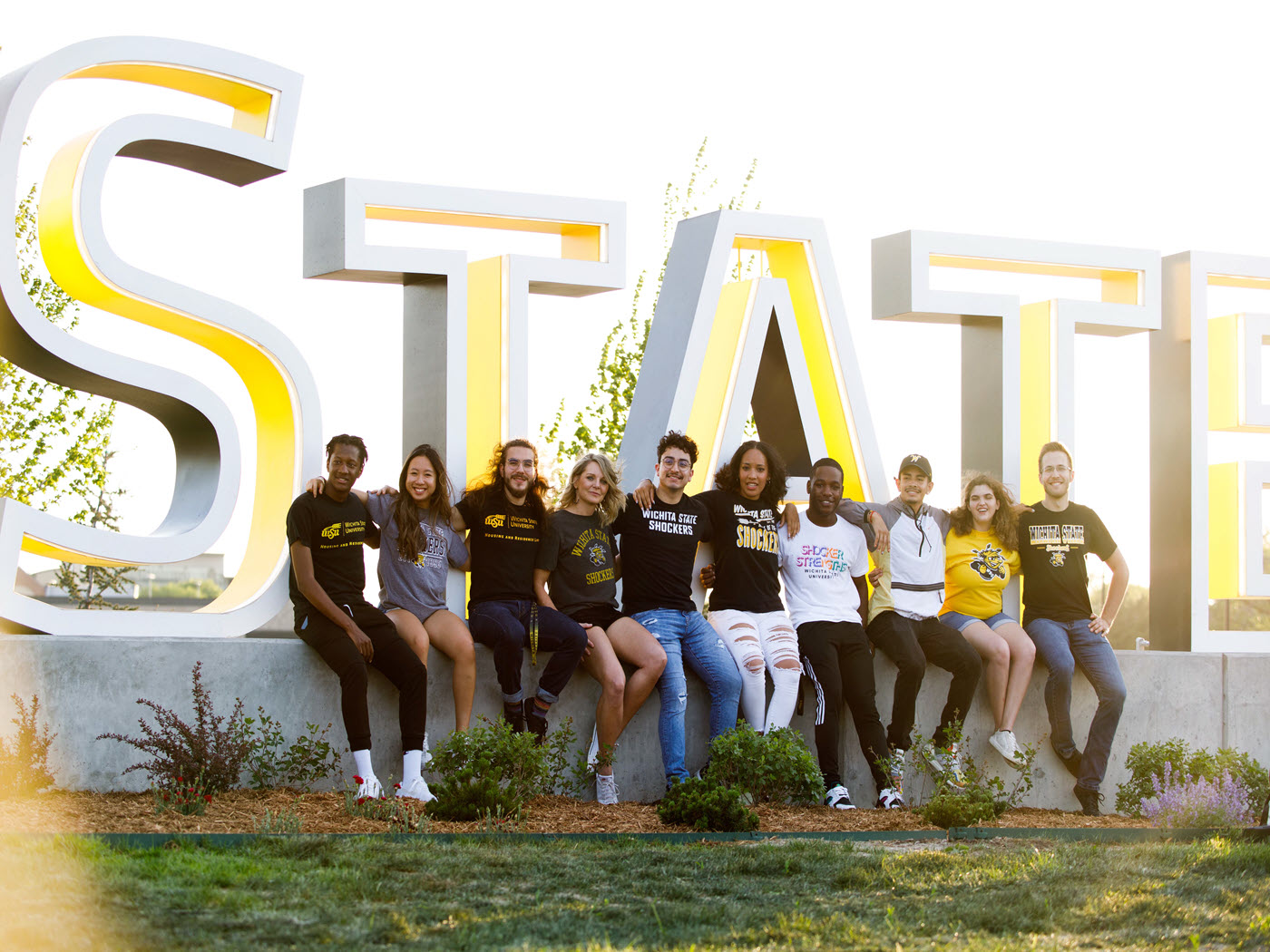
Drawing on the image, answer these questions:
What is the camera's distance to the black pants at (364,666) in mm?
8031

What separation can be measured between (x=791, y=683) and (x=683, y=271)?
3307mm

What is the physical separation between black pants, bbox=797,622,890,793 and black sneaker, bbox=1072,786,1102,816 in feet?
5.75

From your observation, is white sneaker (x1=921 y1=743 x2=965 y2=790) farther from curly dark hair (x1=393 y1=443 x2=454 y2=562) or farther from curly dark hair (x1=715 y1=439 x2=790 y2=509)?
curly dark hair (x1=393 y1=443 x2=454 y2=562)

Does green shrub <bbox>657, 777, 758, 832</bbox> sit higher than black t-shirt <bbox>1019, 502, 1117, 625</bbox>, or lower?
lower

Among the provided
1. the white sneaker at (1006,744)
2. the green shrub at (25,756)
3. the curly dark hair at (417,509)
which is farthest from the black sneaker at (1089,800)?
the green shrub at (25,756)

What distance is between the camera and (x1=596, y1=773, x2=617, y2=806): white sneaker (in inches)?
338

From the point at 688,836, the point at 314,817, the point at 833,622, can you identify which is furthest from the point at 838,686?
the point at 314,817

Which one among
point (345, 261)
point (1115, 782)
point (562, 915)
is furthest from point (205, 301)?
point (1115, 782)

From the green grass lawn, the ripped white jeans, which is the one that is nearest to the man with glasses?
the ripped white jeans

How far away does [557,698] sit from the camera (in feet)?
29.3

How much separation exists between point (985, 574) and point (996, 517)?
42 cm

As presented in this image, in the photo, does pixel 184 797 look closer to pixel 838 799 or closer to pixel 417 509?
pixel 417 509

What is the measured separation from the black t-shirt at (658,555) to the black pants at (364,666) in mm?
1419

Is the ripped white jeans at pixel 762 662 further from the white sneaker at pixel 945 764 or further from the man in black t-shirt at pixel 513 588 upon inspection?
the man in black t-shirt at pixel 513 588
